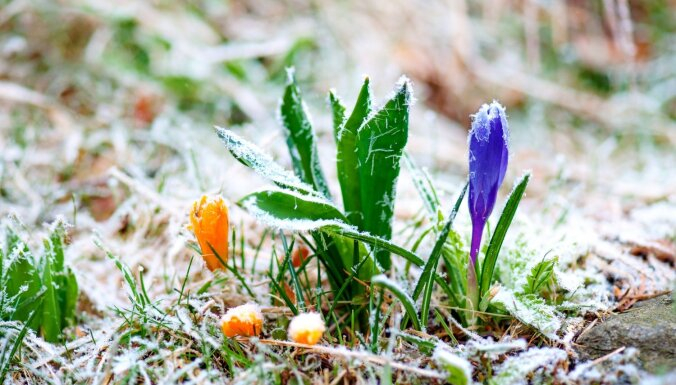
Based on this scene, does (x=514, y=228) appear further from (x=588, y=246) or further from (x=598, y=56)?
(x=598, y=56)

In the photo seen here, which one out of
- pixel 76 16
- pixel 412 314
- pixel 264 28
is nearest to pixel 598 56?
pixel 264 28

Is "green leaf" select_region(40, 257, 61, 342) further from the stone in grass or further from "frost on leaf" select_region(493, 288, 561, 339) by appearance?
the stone in grass

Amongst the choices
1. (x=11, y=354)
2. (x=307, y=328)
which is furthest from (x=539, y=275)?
(x=11, y=354)

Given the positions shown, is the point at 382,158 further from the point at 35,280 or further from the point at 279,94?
the point at 279,94

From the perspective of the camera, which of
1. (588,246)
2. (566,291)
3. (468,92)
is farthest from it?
(468,92)

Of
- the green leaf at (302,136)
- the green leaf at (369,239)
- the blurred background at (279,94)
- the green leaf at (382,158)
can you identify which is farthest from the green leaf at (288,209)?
the blurred background at (279,94)

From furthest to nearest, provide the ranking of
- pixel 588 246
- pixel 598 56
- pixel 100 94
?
pixel 598 56 → pixel 100 94 → pixel 588 246
